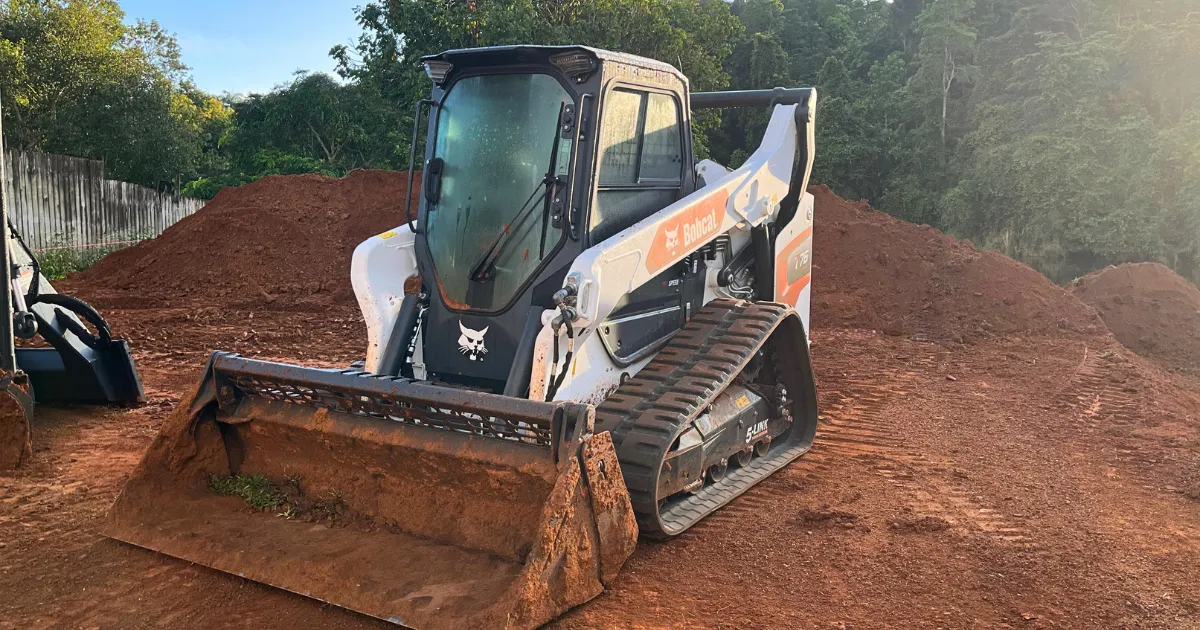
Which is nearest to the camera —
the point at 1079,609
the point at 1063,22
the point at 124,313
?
the point at 1079,609

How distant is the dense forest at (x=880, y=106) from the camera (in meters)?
19.6

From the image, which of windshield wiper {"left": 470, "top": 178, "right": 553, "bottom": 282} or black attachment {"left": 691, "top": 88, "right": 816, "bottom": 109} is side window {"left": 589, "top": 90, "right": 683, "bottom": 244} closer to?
windshield wiper {"left": 470, "top": 178, "right": 553, "bottom": 282}

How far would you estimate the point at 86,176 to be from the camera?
1870 centimetres

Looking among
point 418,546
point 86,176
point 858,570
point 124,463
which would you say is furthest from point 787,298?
point 86,176

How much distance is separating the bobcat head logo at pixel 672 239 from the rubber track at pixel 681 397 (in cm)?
60

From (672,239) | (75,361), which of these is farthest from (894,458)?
(75,361)

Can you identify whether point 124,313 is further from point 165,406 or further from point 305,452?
point 305,452

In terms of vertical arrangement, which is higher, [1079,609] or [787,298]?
[787,298]

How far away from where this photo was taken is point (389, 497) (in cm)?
457

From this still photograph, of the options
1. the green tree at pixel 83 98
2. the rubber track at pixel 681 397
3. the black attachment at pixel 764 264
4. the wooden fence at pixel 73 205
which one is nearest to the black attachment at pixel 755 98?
the black attachment at pixel 764 264

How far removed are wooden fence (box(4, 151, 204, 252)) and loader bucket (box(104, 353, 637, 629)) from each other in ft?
42.6

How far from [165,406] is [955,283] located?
10858mm

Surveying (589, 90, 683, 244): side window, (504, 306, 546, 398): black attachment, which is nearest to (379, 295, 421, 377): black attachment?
(504, 306, 546, 398): black attachment

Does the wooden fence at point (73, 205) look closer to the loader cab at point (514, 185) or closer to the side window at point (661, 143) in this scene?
the loader cab at point (514, 185)
